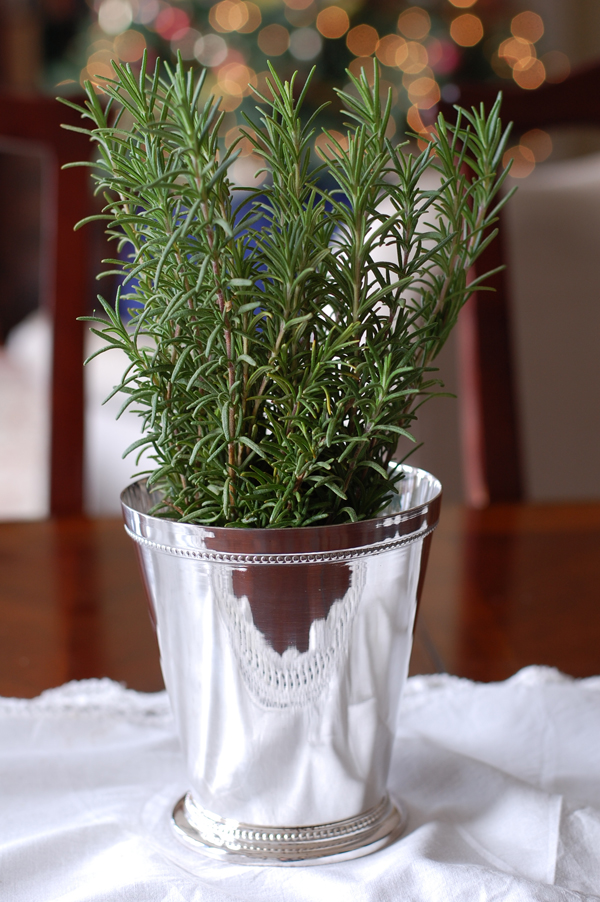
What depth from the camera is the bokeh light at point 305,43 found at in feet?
11.6

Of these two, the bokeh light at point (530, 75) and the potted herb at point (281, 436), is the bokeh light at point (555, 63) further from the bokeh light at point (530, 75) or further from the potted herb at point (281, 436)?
the potted herb at point (281, 436)

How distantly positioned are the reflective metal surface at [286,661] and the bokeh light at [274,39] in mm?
3616

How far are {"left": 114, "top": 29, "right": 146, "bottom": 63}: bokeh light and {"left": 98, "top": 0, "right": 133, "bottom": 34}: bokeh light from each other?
28 millimetres

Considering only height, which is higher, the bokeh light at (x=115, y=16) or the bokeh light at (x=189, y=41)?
the bokeh light at (x=115, y=16)

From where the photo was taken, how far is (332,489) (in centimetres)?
30

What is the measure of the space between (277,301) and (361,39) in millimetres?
3781

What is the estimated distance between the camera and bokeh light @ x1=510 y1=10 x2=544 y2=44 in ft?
13.2

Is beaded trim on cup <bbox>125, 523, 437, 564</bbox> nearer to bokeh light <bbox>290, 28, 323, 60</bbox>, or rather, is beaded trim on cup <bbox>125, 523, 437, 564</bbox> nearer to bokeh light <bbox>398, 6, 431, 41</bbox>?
bokeh light <bbox>290, 28, 323, 60</bbox>

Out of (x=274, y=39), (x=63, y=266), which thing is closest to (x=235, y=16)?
(x=274, y=39)

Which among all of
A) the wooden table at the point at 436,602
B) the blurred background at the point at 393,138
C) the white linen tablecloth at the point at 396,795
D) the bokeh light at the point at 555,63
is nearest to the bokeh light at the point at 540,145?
the blurred background at the point at 393,138

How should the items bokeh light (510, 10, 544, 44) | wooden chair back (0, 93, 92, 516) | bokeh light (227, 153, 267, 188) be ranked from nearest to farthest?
wooden chair back (0, 93, 92, 516) → bokeh light (227, 153, 267, 188) → bokeh light (510, 10, 544, 44)

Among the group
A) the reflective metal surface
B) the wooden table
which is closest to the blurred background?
the wooden table

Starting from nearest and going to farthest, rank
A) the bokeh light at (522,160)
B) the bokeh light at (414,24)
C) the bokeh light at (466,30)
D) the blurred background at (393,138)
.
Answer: the blurred background at (393,138)
the bokeh light at (414,24)
the bokeh light at (466,30)
the bokeh light at (522,160)

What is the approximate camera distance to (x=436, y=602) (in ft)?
1.97
